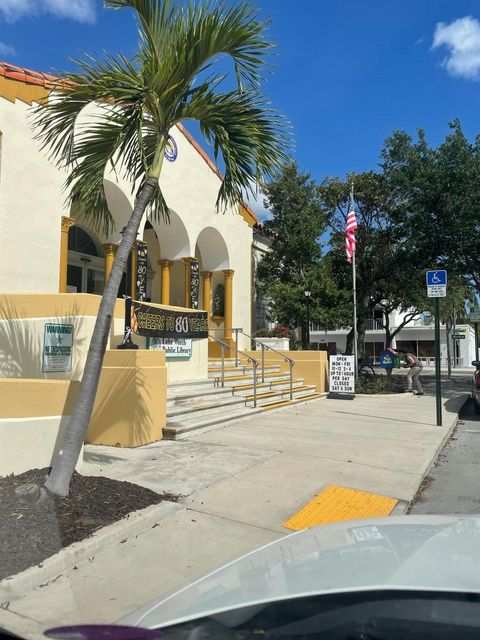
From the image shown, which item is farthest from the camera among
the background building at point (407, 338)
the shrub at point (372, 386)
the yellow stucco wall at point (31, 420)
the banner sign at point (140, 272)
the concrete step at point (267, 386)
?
the background building at point (407, 338)

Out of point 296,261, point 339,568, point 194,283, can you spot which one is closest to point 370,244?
point 296,261

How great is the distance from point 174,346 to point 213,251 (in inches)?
302

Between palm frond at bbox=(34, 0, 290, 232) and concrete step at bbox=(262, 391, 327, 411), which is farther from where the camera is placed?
concrete step at bbox=(262, 391, 327, 411)

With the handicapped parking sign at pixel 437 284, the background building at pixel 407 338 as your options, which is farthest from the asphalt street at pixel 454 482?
the background building at pixel 407 338

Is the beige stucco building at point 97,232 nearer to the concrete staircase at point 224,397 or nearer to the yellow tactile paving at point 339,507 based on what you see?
the concrete staircase at point 224,397

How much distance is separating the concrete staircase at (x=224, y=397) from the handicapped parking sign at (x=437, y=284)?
4435 millimetres

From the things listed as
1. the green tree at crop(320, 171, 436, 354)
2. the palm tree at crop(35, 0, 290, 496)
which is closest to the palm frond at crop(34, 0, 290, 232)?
the palm tree at crop(35, 0, 290, 496)

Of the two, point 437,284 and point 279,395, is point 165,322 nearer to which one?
point 279,395

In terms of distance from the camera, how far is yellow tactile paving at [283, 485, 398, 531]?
16.9 feet

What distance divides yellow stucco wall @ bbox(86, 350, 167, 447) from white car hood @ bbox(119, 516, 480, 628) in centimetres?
571

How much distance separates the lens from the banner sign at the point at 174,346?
1152 centimetres

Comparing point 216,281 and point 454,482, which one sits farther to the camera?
point 216,281

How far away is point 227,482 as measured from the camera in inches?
245

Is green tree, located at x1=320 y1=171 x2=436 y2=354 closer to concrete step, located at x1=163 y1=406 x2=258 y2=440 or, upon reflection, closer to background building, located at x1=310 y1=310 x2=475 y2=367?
concrete step, located at x1=163 y1=406 x2=258 y2=440
